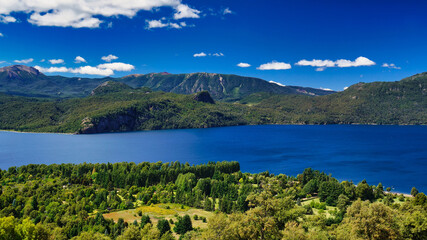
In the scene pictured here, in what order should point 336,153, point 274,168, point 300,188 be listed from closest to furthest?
point 300,188
point 274,168
point 336,153

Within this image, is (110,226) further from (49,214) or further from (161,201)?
(161,201)

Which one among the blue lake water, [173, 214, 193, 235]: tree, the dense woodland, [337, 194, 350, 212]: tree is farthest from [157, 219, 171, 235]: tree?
the blue lake water

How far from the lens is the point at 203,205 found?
72.5 meters

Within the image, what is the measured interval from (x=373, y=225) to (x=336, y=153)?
13871 centimetres

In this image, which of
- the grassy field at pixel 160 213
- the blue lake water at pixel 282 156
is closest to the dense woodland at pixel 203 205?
the grassy field at pixel 160 213

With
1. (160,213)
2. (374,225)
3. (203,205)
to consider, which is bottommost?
(160,213)

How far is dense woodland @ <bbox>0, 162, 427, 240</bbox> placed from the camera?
103 ft

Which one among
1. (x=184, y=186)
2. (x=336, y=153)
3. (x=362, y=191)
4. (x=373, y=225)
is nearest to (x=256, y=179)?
(x=184, y=186)

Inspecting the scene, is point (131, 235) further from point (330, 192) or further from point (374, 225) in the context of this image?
point (330, 192)

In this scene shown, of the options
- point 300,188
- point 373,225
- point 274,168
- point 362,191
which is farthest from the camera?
point 274,168

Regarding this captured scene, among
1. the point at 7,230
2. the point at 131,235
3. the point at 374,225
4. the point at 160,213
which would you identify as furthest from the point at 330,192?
the point at 7,230

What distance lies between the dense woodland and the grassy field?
1.54m

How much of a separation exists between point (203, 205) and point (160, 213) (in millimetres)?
11248

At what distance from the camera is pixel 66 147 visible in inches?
6949
